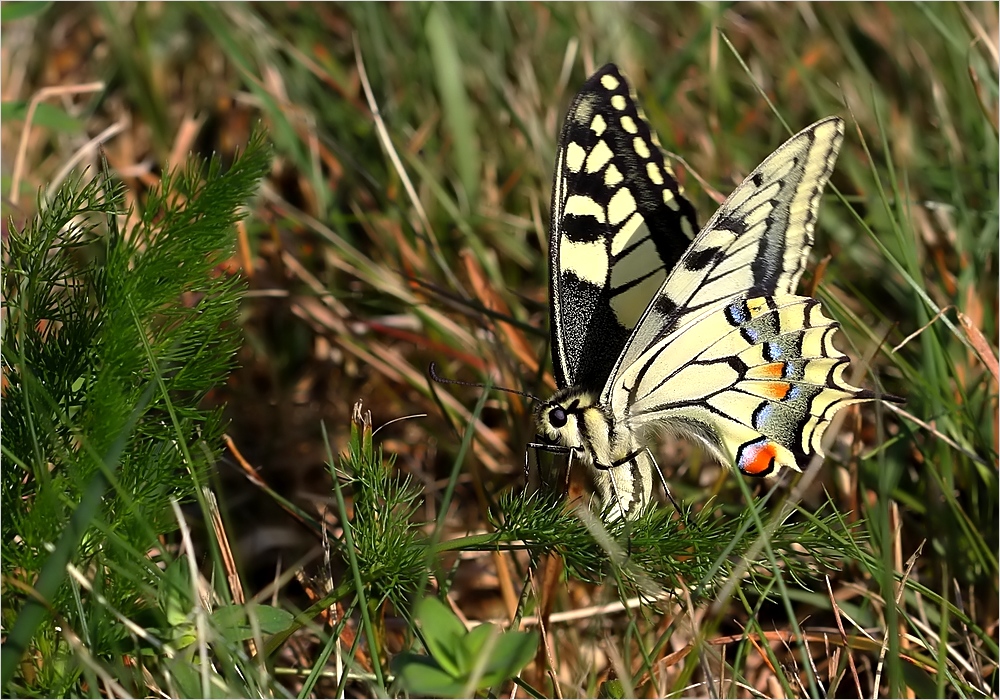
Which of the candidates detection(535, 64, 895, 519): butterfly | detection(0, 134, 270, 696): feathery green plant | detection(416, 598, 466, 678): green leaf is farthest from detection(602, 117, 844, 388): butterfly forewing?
detection(0, 134, 270, 696): feathery green plant

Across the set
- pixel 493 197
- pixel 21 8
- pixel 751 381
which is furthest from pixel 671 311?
pixel 21 8

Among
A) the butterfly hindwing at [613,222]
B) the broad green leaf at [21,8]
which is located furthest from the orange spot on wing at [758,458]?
the broad green leaf at [21,8]

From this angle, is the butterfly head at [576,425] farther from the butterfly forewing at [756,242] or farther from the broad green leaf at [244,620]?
the broad green leaf at [244,620]

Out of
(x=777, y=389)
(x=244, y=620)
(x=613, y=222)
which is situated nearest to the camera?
(x=244, y=620)

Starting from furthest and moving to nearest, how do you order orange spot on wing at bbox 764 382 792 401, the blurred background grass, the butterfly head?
the blurred background grass, orange spot on wing at bbox 764 382 792 401, the butterfly head

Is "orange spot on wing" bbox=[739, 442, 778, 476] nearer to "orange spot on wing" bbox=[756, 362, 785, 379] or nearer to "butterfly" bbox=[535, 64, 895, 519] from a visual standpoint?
"butterfly" bbox=[535, 64, 895, 519]

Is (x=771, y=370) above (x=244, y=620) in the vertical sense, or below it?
above

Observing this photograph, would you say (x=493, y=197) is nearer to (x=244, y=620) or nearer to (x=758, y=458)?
(x=758, y=458)
